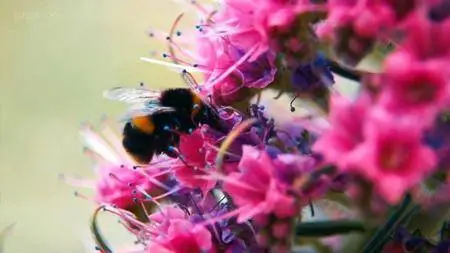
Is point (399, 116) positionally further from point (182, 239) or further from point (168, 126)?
point (168, 126)

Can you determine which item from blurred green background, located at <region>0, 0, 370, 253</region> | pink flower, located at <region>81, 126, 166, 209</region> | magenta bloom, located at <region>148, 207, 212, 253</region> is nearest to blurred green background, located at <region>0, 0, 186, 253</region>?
blurred green background, located at <region>0, 0, 370, 253</region>

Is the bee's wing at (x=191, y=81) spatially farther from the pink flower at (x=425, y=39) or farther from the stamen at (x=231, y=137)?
the pink flower at (x=425, y=39)

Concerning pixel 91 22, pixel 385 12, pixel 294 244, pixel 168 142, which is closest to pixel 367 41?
pixel 385 12

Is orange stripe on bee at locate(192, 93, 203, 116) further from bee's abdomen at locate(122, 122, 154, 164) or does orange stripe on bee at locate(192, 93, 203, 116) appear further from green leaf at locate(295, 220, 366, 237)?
green leaf at locate(295, 220, 366, 237)

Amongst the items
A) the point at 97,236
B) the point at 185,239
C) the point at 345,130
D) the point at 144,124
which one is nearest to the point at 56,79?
the point at 144,124

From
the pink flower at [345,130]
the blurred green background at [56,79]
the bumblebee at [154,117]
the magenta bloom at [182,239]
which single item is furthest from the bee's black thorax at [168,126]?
the blurred green background at [56,79]

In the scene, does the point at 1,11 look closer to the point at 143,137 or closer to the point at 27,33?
the point at 27,33
